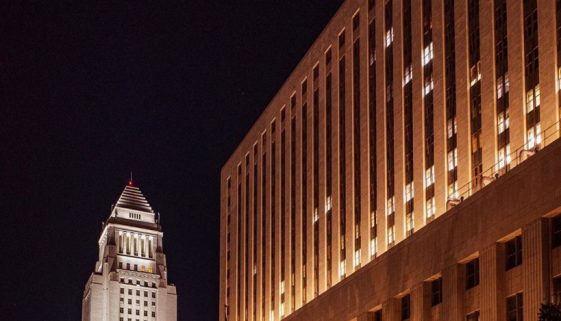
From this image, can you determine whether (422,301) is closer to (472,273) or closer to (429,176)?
(472,273)

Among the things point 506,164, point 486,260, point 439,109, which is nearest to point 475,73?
point 439,109

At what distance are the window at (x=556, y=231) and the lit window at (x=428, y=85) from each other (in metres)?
19.0

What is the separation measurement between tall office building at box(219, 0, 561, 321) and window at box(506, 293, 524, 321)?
3.9 inches

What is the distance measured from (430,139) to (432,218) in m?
5.32

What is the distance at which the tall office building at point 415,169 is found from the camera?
174ft

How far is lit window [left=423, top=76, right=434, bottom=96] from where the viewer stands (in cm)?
6700

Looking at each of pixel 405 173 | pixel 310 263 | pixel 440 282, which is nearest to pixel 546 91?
pixel 440 282

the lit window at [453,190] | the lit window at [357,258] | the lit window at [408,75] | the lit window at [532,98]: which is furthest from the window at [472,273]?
the lit window at [357,258]

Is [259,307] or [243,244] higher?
[243,244]

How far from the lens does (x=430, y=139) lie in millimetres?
66875

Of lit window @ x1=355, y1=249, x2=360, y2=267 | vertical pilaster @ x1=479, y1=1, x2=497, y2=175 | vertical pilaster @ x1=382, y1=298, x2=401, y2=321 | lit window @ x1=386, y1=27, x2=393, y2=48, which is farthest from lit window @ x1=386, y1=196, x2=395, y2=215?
vertical pilaster @ x1=479, y1=1, x2=497, y2=175

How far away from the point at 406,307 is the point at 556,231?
1647cm

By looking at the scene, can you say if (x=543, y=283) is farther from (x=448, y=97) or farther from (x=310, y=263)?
(x=310, y=263)

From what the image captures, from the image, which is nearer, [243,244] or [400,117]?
[400,117]
